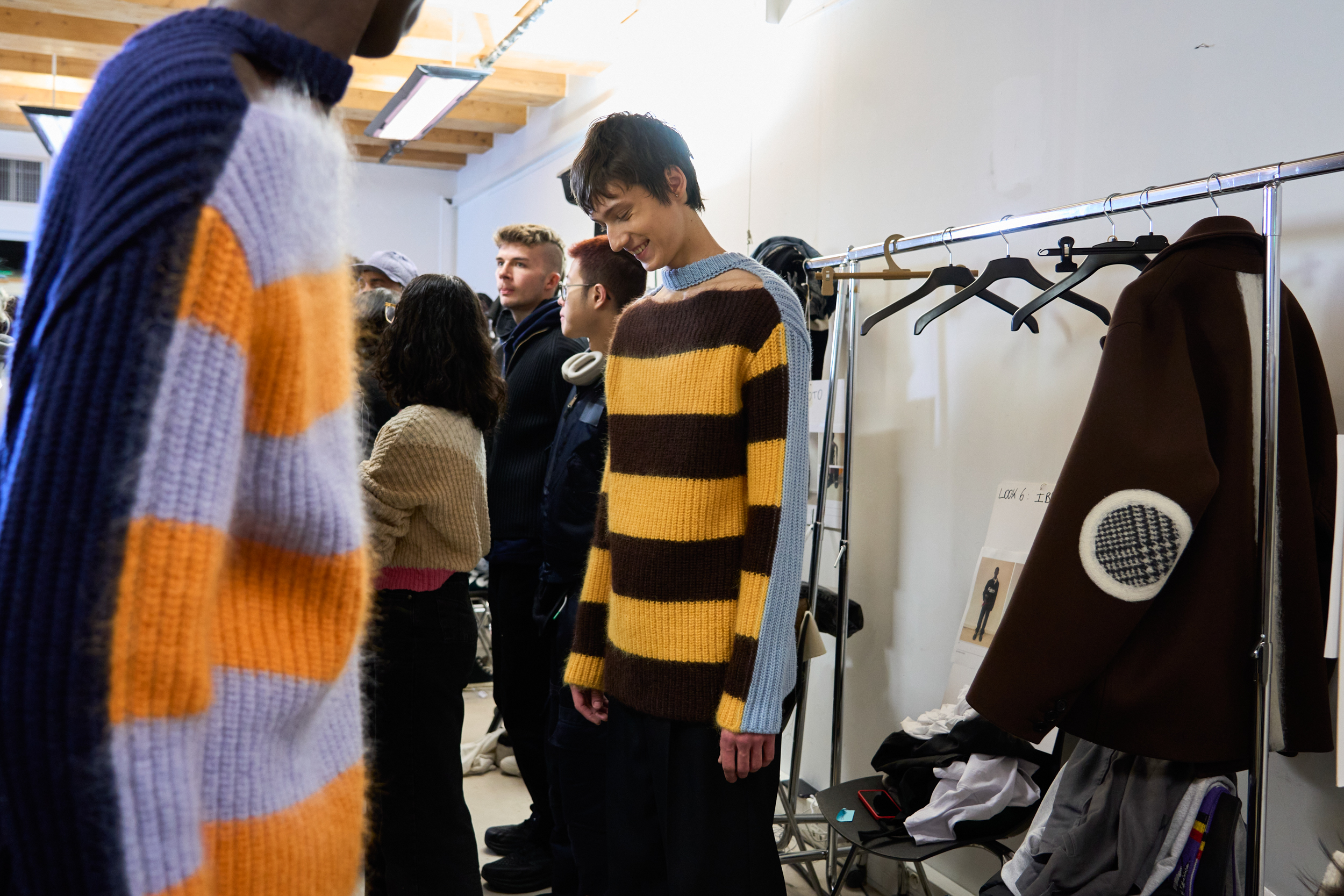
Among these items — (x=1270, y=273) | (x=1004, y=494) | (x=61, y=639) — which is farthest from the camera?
(x=1004, y=494)

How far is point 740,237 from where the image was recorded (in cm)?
378

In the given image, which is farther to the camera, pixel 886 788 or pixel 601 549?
pixel 886 788

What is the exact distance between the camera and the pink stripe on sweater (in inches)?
73.9

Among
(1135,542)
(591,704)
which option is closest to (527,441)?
(591,704)

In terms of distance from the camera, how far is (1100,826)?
1487 millimetres

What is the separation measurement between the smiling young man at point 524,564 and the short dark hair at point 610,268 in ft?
1.05

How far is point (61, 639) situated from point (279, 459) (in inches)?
4.8

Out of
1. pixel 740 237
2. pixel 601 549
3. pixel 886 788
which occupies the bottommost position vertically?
pixel 886 788

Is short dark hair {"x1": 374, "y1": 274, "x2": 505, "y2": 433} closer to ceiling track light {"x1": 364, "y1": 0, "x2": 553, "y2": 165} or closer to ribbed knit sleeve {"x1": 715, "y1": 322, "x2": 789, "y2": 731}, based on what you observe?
ribbed knit sleeve {"x1": 715, "y1": 322, "x2": 789, "y2": 731}

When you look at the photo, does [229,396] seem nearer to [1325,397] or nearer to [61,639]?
[61,639]

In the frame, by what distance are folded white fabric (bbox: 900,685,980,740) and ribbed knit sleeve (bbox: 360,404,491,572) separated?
1.04 m

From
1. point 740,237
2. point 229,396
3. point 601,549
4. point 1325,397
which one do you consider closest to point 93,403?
point 229,396

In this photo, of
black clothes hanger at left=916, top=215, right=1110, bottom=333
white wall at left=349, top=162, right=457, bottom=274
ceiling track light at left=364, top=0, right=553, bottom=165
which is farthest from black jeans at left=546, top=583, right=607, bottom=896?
white wall at left=349, top=162, right=457, bottom=274

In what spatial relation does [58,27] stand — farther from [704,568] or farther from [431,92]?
[704,568]
